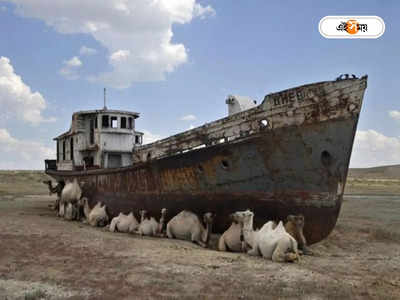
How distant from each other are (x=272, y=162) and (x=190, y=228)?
8.35 feet

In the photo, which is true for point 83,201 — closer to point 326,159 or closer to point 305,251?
point 305,251

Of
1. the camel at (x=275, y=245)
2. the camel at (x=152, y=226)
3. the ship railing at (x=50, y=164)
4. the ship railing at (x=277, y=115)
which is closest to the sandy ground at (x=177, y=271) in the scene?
the camel at (x=275, y=245)

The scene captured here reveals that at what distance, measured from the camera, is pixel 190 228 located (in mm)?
9844

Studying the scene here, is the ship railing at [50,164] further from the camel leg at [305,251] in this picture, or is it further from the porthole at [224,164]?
the camel leg at [305,251]

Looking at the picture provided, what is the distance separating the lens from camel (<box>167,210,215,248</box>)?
9398 mm

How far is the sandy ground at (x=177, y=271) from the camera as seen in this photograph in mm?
5438

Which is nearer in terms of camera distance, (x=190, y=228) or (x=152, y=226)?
(x=190, y=228)

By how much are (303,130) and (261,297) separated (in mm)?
4625

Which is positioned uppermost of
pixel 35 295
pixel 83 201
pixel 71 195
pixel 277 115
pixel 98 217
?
pixel 277 115

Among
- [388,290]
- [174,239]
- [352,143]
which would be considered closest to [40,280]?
[174,239]

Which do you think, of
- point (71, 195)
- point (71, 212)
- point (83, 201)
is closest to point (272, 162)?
point (83, 201)

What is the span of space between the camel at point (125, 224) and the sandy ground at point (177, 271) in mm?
1434

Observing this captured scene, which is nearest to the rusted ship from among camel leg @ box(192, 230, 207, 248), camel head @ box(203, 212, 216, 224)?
camel head @ box(203, 212, 216, 224)

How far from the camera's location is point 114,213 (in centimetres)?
1333
